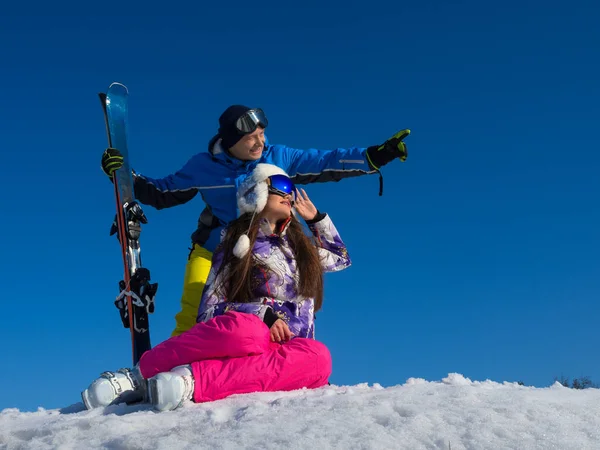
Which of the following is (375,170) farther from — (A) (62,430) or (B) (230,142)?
(A) (62,430)

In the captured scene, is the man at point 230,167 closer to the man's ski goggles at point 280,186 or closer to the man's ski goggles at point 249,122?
the man's ski goggles at point 249,122

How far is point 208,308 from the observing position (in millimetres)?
4742

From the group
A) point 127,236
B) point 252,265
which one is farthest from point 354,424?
point 127,236

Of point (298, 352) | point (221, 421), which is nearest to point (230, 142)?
point (298, 352)

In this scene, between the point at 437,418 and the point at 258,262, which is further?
the point at 258,262

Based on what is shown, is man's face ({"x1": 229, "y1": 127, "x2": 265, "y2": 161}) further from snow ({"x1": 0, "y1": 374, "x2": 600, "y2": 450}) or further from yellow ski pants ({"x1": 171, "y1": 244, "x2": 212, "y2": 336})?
snow ({"x1": 0, "y1": 374, "x2": 600, "y2": 450})

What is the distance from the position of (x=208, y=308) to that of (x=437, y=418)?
2.17m

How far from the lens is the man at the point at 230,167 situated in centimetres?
→ 615

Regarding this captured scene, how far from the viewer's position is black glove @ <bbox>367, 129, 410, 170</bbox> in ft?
20.2

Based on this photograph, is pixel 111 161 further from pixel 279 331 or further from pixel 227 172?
pixel 279 331

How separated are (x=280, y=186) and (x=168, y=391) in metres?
2.21

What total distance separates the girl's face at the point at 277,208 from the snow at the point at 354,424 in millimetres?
1857

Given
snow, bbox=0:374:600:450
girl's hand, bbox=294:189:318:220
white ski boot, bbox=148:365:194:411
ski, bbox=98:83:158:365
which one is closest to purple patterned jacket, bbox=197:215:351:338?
girl's hand, bbox=294:189:318:220

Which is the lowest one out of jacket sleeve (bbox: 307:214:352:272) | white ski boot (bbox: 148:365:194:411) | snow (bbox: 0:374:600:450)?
snow (bbox: 0:374:600:450)
